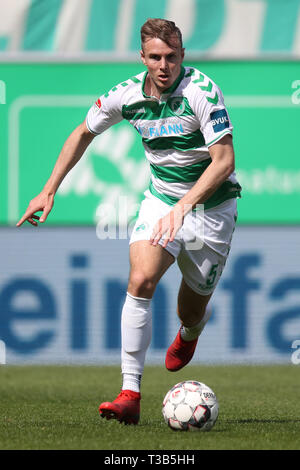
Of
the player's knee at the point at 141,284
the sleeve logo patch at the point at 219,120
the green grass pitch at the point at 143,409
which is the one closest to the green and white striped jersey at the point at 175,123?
the sleeve logo patch at the point at 219,120

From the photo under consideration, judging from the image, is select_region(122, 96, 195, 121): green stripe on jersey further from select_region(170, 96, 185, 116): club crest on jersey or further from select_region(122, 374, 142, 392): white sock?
select_region(122, 374, 142, 392): white sock

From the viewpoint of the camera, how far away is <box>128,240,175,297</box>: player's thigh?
18.6 feet

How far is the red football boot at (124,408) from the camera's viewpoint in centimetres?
539

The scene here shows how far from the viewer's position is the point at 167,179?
6277mm

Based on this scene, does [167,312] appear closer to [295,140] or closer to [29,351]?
[29,351]

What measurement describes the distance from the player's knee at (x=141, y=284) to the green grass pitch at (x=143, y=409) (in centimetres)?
76

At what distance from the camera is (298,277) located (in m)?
12.5

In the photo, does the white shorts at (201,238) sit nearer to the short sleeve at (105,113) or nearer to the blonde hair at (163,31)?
the short sleeve at (105,113)

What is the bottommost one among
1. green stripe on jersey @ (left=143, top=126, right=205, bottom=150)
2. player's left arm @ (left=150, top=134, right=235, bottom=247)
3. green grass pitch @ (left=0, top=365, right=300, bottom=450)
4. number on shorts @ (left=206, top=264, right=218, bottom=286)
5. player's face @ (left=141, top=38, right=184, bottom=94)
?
green grass pitch @ (left=0, top=365, right=300, bottom=450)

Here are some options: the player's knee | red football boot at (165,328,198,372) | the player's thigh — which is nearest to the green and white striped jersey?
the player's thigh

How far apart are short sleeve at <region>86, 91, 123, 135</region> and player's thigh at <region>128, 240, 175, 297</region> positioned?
95 centimetres

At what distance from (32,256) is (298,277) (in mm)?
3434

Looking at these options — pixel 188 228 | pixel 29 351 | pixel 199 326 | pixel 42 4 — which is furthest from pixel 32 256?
pixel 188 228
